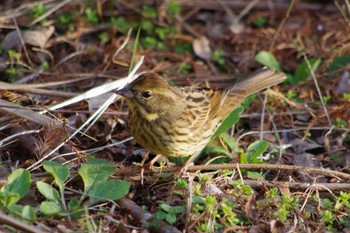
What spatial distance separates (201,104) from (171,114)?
0.44 m

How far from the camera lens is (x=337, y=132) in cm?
586

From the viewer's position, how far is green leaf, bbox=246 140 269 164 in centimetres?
521

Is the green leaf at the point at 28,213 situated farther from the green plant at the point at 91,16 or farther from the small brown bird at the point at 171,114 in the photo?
the green plant at the point at 91,16

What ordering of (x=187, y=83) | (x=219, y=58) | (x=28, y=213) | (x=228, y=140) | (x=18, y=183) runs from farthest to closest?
(x=219, y=58) < (x=187, y=83) < (x=228, y=140) < (x=18, y=183) < (x=28, y=213)

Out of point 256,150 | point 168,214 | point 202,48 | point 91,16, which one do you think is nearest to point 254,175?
point 256,150

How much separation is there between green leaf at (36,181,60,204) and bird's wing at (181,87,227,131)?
1418 mm

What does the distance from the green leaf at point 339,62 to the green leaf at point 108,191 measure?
10.6ft

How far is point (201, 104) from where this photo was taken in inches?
216

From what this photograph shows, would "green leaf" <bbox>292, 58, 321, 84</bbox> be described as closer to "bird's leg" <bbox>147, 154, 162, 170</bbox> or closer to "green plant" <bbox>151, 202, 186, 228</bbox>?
"bird's leg" <bbox>147, 154, 162, 170</bbox>

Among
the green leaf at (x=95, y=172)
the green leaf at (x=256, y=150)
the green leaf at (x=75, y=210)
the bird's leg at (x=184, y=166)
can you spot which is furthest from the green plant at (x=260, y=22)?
the green leaf at (x=75, y=210)

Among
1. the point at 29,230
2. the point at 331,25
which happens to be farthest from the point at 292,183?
the point at 331,25

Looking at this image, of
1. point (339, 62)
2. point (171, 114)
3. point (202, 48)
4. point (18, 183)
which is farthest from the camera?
point (202, 48)

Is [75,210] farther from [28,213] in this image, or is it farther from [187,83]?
[187,83]

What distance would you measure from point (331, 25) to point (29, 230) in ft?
16.5
